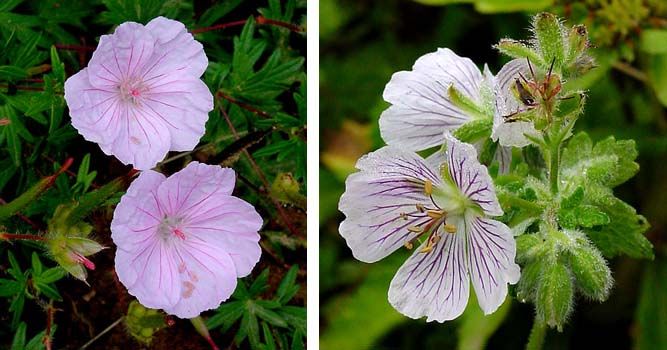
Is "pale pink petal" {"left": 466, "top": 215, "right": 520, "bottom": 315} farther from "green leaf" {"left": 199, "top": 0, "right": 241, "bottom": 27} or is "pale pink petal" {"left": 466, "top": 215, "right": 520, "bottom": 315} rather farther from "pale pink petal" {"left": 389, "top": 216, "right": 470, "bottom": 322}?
"green leaf" {"left": 199, "top": 0, "right": 241, "bottom": 27}

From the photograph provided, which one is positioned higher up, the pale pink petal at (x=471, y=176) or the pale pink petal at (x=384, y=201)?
the pale pink petal at (x=471, y=176)

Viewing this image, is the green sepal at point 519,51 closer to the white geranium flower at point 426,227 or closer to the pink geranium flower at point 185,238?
the white geranium flower at point 426,227

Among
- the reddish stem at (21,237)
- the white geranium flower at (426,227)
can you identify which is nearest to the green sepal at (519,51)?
the white geranium flower at (426,227)

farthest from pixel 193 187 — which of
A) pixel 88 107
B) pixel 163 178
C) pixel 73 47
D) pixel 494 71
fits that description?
pixel 494 71

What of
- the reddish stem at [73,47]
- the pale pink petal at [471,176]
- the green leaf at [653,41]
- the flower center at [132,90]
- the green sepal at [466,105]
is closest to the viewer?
the pale pink petal at [471,176]

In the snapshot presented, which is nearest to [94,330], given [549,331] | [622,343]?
[549,331]

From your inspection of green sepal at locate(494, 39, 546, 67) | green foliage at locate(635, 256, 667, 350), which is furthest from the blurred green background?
green sepal at locate(494, 39, 546, 67)
